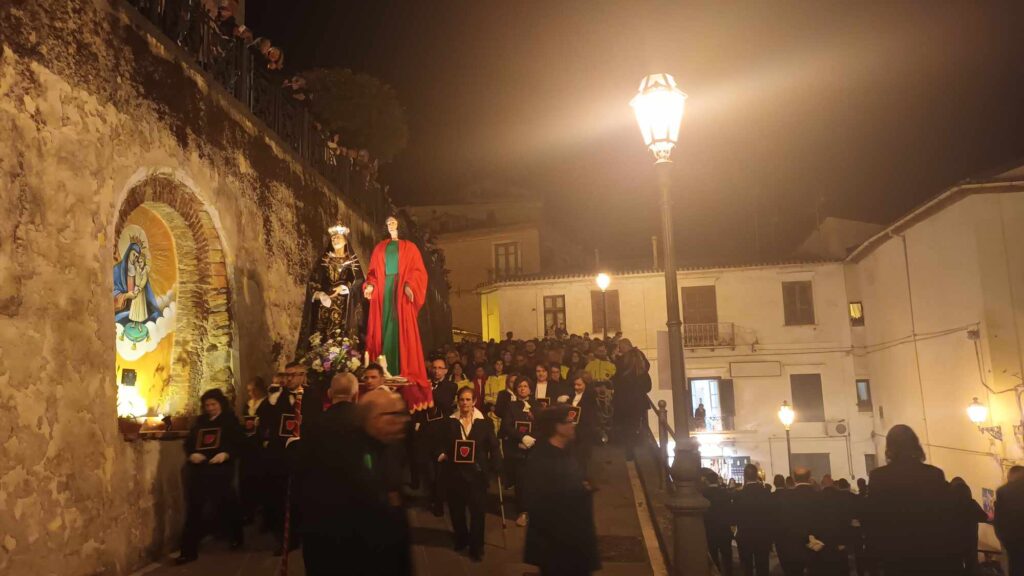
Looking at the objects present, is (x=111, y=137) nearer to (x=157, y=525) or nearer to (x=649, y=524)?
(x=157, y=525)

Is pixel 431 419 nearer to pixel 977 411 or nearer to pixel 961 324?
pixel 977 411

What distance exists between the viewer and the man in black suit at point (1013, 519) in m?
7.32

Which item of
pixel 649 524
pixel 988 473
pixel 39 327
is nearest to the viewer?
pixel 39 327

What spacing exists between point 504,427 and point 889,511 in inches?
235

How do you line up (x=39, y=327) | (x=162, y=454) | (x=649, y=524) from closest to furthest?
(x=39, y=327) → (x=162, y=454) → (x=649, y=524)

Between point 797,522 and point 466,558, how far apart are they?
4.02 meters

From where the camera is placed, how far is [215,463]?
7.50 m

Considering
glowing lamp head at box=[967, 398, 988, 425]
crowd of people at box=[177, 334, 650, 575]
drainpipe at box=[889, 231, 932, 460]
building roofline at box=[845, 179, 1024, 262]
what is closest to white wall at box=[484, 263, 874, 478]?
drainpipe at box=[889, 231, 932, 460]

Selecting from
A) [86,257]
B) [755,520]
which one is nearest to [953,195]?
[755,520]

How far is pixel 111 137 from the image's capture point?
23.3 ft

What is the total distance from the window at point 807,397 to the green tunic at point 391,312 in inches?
938

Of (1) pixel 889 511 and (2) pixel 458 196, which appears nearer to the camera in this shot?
(1) pixel 889 511

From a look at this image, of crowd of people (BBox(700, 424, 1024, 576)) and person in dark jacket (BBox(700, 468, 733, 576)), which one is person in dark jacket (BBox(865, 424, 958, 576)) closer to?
crowd of people (BBox(700, 424, 1024, 576))

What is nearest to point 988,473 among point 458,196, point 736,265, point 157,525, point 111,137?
point 736,265
